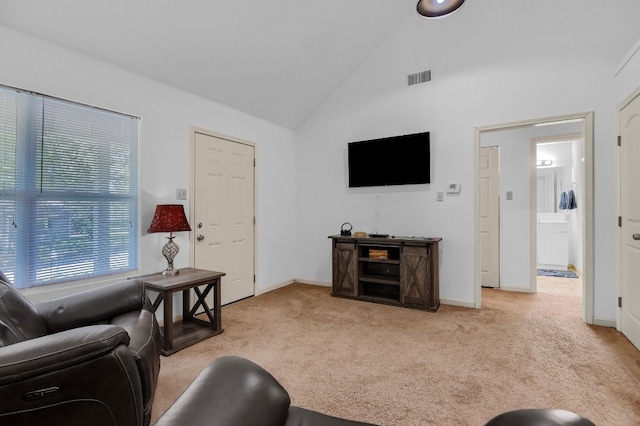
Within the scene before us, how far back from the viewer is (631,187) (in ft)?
8.83

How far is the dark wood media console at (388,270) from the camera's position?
360 cm

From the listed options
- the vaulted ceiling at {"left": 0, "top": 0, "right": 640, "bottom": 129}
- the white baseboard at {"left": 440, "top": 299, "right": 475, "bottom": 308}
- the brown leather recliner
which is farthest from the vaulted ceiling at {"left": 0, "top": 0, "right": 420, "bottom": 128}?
the white baseboard at {"left": 440, "top": 299, "right": 475, "bottom": 308}

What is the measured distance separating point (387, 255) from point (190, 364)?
97.6 inches

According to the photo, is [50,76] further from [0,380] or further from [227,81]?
[0,380]

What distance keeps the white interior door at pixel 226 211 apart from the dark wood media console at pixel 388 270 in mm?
1218

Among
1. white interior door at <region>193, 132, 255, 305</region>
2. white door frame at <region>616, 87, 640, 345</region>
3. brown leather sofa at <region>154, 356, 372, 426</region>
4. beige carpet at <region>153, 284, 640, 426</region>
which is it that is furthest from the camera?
white interior door at <region>193, 132, 255, 305</region>

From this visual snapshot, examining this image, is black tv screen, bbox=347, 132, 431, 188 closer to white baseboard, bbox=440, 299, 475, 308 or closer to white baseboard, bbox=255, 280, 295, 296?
white baseboard, bbox=440, 299, 475, 308

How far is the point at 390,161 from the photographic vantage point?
4.20 meters

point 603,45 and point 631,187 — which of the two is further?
point 603,45

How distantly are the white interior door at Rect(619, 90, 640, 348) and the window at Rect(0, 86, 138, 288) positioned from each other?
4396mm

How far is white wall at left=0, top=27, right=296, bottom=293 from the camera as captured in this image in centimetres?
235

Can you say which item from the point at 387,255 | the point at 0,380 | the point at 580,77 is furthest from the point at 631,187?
the point at 0,380

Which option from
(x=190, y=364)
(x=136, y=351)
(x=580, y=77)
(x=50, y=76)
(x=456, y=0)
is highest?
(x=456, y=0)

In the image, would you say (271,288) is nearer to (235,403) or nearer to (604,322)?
(235,403)
